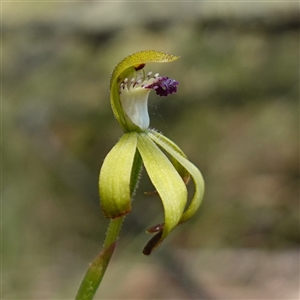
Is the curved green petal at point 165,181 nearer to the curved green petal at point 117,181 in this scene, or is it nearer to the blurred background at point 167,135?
the curved green petal at point 117,181

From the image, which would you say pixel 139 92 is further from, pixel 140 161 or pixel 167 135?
pixel 167 135

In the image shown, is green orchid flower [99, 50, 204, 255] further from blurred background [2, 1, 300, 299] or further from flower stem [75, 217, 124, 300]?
blurred background [2, 1, 300, 299]

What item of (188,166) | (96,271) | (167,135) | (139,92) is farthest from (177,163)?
(167,135)

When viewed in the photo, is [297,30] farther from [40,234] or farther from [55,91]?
[40,234]

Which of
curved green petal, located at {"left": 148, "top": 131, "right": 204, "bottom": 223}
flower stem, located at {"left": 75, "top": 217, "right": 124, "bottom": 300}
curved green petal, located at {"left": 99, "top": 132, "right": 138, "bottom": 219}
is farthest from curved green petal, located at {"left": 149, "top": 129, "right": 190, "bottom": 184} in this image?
flower stem, located at {"left": 75, "top": 217, "right": 124, "bottom": 300}

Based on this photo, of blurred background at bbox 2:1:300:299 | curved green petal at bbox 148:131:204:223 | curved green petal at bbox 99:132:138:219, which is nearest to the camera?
curved green petal at bbox 99:132:138:219

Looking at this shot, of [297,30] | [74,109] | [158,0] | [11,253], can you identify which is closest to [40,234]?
[11,253]
